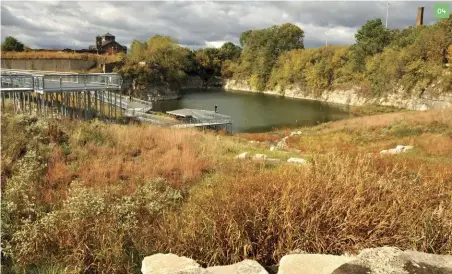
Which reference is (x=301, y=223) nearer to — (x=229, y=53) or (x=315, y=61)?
(x=315, y=61)

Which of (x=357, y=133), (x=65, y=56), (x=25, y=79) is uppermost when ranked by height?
(x=65, y=56)

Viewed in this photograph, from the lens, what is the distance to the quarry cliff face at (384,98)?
170 ft

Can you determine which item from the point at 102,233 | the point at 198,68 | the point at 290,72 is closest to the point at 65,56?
the point at 198,68

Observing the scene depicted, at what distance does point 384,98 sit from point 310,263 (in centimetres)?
6420

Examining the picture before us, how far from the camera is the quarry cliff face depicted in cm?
5183

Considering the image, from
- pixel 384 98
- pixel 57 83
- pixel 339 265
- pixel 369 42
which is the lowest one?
pixel 339 265

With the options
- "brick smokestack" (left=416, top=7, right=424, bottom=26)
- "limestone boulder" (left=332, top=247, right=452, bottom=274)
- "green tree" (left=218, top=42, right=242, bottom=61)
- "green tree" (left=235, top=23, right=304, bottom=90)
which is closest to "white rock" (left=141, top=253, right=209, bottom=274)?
"limestone boulder" (left=332, top=247, right=452, bottom=274)

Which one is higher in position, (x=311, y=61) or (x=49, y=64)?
(x=311, y=61)

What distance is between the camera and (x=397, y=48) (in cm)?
6216

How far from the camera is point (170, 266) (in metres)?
3.41

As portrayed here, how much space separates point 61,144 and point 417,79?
5854 cm

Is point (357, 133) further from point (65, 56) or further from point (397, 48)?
point (65, 56)

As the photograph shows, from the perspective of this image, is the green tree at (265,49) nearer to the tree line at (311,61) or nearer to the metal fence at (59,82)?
the tree line at (311,61)

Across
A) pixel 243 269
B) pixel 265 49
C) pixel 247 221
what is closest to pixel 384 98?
pixel 265 49
